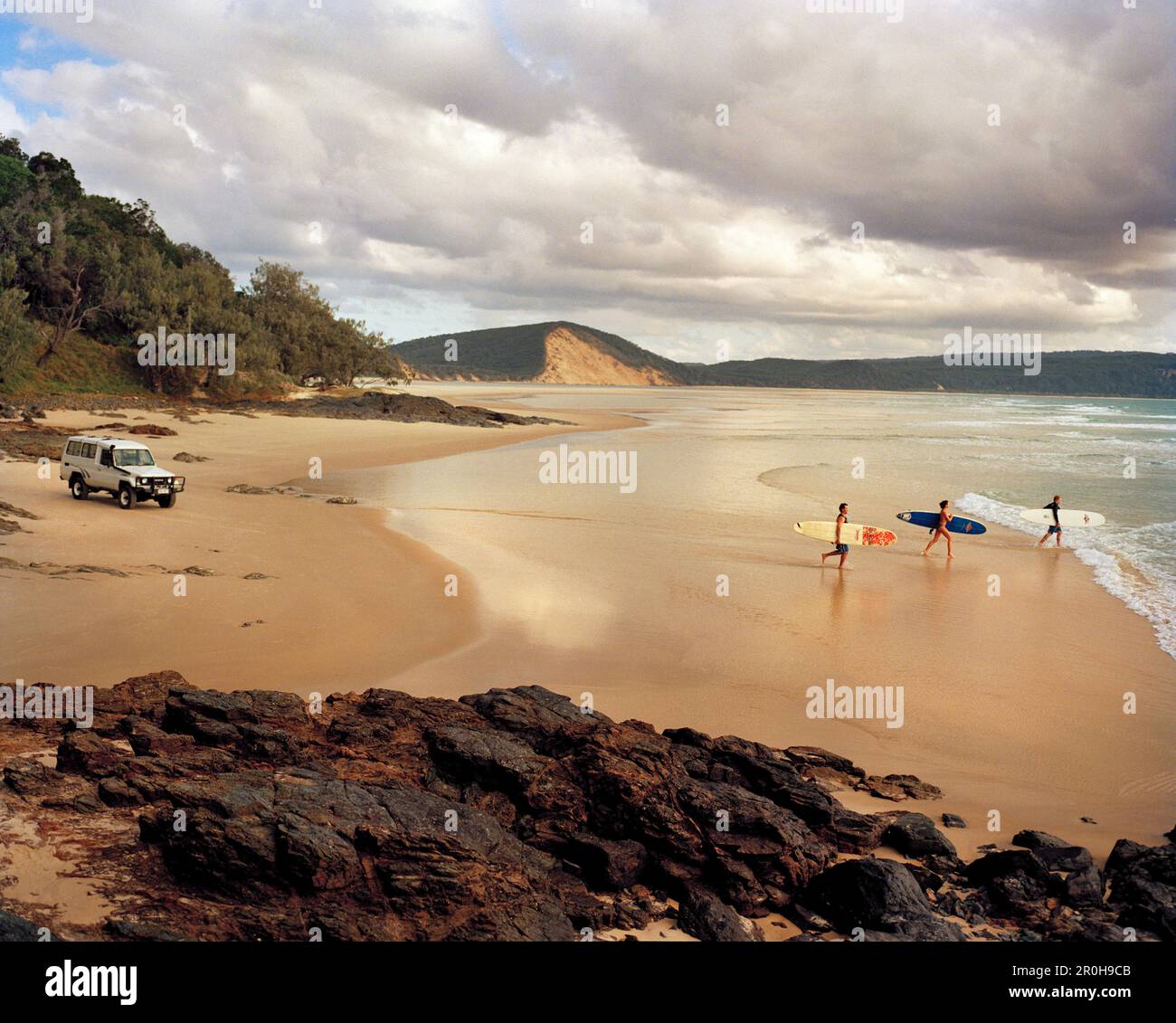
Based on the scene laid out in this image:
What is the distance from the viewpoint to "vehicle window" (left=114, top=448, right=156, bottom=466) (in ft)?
71.8

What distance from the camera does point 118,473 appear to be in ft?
70.9

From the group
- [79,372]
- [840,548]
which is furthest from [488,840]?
[79,372]

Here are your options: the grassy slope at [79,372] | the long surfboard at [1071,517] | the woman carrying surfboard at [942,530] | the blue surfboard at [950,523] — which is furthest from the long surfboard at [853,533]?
the grassy slope at [79,372]

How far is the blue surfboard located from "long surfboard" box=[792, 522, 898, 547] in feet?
4.93

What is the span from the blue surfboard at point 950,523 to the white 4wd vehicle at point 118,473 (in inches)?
738

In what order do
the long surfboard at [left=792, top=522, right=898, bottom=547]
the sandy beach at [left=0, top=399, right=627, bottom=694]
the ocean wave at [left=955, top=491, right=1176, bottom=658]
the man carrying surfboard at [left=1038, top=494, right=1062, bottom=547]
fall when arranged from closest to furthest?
the sandy beach at [left=0, top=399, right=627, bottom=694] → the ocean wave at [left=955, top=491, right=1176, bottom=658] → the long surfboard at [left=792, top=522, right=898, bottom=547] → the man carrying surfboard at [left=1038, top=494, right=1062, bottom=547]

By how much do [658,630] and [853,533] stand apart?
914 centimetres

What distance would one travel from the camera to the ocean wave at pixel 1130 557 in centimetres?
1684

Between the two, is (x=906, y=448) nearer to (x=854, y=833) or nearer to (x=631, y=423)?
(x=631, y=423)

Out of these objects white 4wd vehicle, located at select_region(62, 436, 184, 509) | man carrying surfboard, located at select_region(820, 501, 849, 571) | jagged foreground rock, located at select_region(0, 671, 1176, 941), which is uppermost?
white 4wd vehicle, located at select_region(62, 436, 184, 509)

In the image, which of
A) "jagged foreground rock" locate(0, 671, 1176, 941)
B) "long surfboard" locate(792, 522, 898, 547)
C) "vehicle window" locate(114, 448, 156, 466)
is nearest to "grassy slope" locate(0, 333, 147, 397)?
"vehicle window" locate(114, 448, 156, 466)

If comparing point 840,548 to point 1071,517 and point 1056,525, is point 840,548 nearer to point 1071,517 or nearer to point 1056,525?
point 1056,525

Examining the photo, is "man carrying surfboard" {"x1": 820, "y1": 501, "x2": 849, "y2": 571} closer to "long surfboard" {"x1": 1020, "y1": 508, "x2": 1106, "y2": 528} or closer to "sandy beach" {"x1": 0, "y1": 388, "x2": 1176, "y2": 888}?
"sandy beach" {"x1": 0, "y1": 388, "x2": 1176, "y2": 888}

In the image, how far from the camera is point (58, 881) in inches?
221
